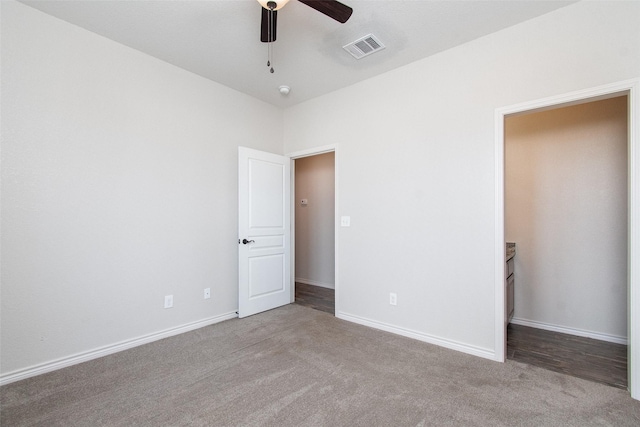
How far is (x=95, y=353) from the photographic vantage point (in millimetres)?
2500

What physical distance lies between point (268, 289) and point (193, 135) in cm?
208

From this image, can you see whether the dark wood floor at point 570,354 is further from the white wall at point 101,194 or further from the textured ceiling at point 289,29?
the white wall at point 101,194

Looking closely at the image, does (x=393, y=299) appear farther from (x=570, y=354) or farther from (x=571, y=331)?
(x=571, y=331)

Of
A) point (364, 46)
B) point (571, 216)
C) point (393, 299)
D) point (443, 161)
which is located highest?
point (364, 46)

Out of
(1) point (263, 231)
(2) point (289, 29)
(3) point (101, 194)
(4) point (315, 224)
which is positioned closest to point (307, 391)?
(1) point (263, 231)

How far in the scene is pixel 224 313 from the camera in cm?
345

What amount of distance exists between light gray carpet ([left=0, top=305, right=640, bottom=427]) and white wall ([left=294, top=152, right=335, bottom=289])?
2457 millimetres

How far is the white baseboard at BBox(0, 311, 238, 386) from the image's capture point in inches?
84.8

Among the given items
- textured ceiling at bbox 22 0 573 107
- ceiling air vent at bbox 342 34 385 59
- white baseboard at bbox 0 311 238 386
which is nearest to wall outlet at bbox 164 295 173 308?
white baseboard at bbox 0 311 238 386

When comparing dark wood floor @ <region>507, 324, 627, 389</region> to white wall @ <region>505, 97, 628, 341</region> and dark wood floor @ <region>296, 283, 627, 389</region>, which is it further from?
white wall @ <region>505, 97, 628, 341</region>

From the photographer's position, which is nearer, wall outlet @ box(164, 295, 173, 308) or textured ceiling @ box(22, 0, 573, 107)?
textured ceiling @ box(22, 0, 573, 107)

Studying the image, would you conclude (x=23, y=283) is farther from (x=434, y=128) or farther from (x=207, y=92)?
(x=434, y=128)

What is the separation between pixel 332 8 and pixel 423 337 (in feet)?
9.36

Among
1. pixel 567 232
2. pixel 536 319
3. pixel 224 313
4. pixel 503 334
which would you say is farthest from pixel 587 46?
pixel 224 313
